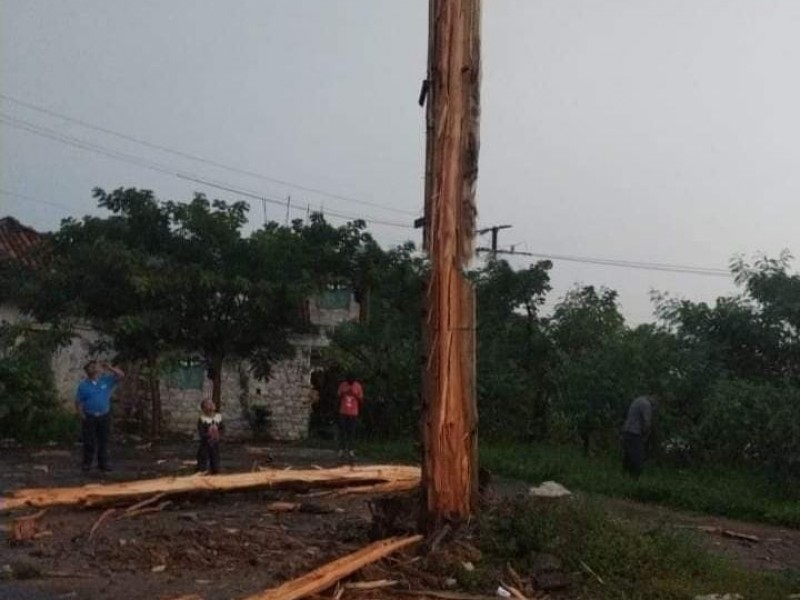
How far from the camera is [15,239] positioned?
94.8 ft

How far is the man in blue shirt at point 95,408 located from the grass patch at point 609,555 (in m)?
7.96

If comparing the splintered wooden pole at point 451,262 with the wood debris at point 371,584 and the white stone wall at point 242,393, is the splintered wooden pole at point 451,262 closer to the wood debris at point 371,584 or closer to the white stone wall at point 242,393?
the wood debris at point 371,584

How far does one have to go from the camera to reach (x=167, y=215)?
2247 cm

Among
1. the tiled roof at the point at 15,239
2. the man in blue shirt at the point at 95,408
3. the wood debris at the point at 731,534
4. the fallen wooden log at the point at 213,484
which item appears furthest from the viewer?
the tiled roof at the point at 15,239

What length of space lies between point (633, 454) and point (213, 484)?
737 cm

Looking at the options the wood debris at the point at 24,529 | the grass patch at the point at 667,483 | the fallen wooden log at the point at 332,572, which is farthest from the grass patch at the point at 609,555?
the grass patch at the point at 667,483

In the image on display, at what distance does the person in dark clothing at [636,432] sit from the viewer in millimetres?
16828

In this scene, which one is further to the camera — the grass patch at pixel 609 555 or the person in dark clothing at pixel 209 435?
the person in dark clothing at pixel 209 435

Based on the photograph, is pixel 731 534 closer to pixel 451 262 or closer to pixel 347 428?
pixel 451 262

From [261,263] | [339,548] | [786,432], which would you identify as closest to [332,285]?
[261,263]

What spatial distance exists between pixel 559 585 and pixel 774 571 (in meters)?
2.79

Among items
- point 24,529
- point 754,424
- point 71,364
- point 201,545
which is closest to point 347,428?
point 754,424

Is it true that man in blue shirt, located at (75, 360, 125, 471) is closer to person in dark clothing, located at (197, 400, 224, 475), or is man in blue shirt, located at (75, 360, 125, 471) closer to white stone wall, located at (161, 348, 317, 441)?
person in dark clothing, located at (197, 400, 224, 475)

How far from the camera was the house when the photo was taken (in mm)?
25750
